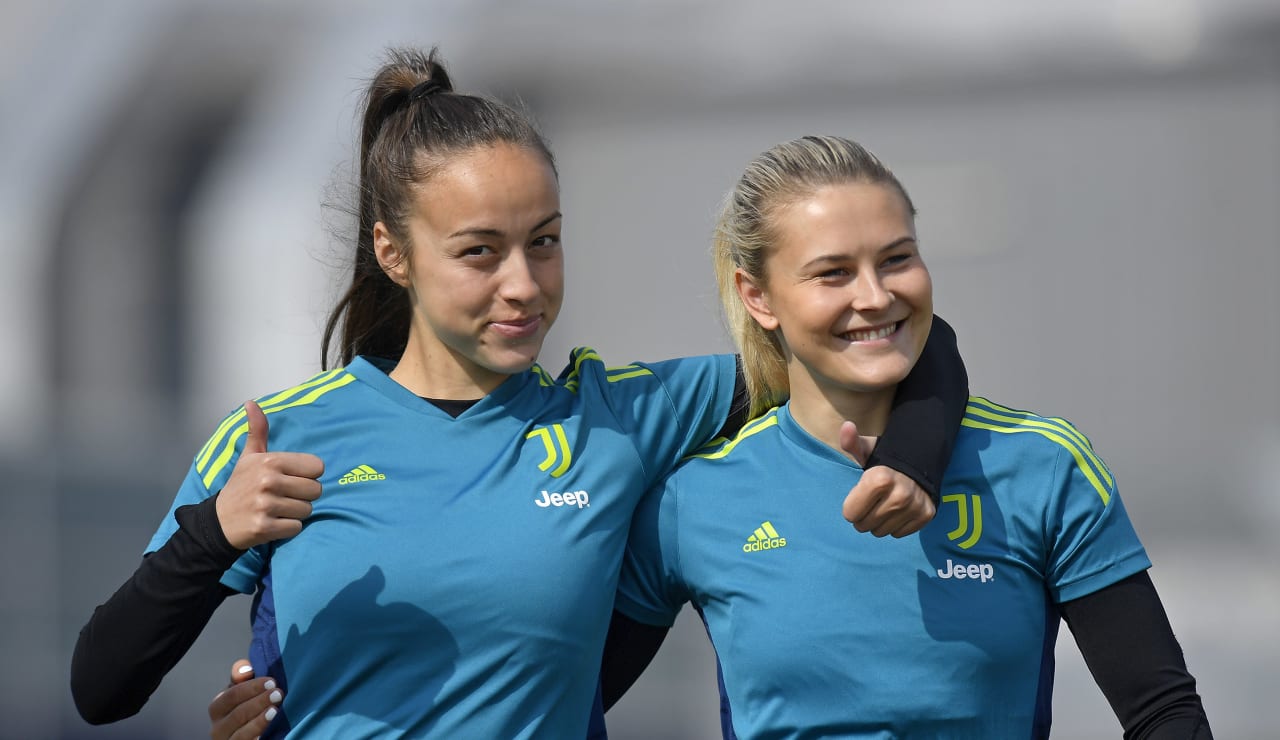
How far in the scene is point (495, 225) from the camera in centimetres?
162

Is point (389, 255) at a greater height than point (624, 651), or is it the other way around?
point (389, 255)

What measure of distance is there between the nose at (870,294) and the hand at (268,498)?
612 mm

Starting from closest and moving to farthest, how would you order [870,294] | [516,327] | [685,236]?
[870,294] < [516,327] < [685,236]

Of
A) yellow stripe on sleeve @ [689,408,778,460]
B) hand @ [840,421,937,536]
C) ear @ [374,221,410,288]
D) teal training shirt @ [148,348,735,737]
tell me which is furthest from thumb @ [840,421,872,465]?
ear @ [374,221,410,288]

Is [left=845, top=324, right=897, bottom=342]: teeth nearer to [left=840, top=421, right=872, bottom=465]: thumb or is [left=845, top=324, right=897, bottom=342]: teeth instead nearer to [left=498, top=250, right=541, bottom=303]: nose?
[left=840, top=421, right=872, bottom=465]: thumb

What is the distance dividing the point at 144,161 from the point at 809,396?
11.4 ft

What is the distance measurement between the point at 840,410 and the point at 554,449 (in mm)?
346

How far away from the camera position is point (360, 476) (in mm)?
1620

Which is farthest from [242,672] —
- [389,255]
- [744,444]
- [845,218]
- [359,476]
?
[845,218]

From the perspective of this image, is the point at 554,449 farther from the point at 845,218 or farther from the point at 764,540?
the point at 845,218

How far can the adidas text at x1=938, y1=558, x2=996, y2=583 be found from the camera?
153cm

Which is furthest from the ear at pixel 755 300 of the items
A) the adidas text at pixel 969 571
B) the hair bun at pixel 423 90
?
the hair bun at pixel 423 90

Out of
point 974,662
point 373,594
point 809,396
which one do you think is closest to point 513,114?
point 809,396

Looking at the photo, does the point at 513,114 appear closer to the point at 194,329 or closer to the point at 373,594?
the point at 373,594
